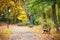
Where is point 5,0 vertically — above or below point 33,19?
above

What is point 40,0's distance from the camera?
20375 mm

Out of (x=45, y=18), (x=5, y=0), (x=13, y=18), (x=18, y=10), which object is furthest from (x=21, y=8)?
(x=5, y=0)

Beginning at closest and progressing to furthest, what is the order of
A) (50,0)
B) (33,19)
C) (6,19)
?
(50,0) < (33,19) < (6,19)

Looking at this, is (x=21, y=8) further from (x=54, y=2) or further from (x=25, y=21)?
(x=54, y=2)

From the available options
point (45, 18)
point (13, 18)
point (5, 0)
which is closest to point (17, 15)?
point (13, 18)

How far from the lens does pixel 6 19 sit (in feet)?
159

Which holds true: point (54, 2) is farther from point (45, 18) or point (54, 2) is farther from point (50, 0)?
point (45, 18)

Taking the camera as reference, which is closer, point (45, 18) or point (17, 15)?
point (45, 18)

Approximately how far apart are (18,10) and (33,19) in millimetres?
4447

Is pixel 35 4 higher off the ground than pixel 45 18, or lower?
higher

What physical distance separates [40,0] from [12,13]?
23278mm

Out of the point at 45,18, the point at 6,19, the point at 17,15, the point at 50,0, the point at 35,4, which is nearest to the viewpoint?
the point at 50,0

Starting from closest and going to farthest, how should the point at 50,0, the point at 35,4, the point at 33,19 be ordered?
the point at 50,0 → the point at 35,4 → the point at 33,19

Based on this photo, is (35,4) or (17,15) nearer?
(35,4)
